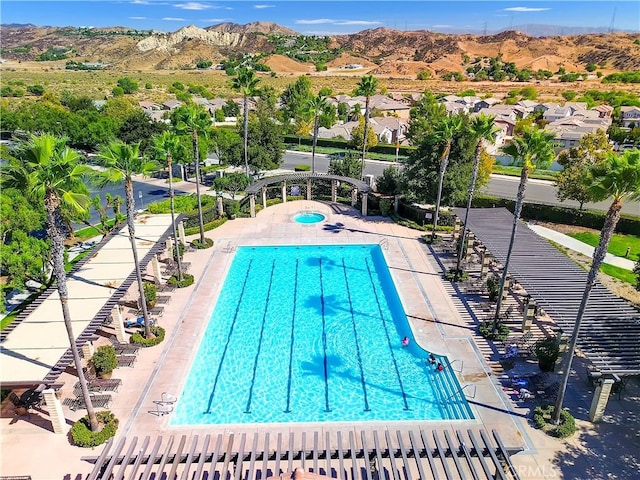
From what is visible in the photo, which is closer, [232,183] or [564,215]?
[564,215]

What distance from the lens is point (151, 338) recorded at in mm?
24312

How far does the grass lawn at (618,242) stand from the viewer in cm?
3510

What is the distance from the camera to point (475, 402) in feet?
66.7

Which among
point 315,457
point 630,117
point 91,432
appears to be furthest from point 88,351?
point 630,117

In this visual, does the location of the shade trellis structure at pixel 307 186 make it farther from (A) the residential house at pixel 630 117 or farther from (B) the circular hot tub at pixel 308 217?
(A) the residential house at pixel 630 117

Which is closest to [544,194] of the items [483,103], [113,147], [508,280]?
[508,280]

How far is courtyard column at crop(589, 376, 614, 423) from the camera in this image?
18.3m

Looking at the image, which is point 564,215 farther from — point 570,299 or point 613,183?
point 613,183

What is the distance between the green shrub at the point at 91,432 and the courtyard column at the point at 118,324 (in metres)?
5.66

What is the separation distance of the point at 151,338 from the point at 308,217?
21.9m

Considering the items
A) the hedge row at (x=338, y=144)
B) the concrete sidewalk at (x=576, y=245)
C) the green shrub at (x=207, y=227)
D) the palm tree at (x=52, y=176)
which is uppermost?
the palm tree at (x=52, y=176)

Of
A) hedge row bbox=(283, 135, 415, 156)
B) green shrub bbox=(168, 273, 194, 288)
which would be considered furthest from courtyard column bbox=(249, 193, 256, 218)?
hedge row bbox=(283, 135, 415, 156)

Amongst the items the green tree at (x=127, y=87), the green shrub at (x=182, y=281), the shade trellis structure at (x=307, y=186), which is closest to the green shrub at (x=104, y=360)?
the green shrub at (x=182, y=281)

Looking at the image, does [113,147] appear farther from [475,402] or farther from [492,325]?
[492,325]
